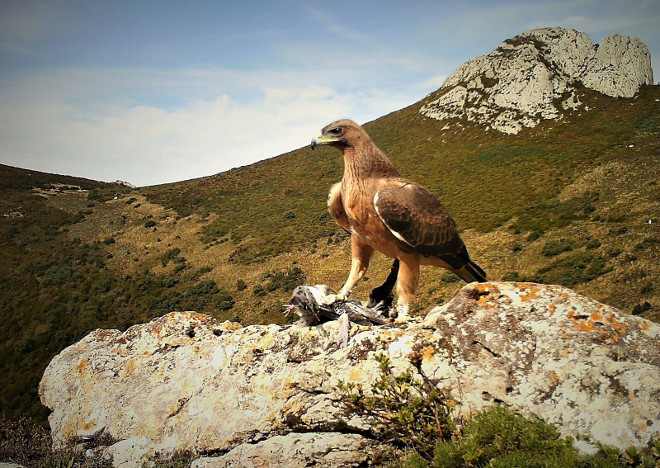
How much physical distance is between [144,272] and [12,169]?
43.4m

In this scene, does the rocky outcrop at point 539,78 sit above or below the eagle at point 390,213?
above

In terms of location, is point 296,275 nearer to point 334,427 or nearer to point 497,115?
point 334,427

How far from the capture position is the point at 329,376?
398 cm

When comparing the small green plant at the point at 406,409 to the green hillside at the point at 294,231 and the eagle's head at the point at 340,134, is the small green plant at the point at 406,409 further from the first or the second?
the green hillside at the point at 294,231

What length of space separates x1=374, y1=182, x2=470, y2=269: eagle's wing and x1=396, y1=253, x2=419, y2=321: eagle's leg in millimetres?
168

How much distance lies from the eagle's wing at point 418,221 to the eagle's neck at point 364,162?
0.33 metres

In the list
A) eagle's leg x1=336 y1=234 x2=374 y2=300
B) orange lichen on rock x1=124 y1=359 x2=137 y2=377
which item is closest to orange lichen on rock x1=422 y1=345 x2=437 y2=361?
eagle's leg x1=336 y1=234 x2=374 y2=300

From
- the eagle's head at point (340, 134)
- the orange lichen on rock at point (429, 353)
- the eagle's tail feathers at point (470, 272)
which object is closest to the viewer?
the orange lichen on rock at point (429, 353)

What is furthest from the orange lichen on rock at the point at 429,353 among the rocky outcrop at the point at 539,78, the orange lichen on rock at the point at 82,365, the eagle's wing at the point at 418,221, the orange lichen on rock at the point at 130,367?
the rocky outcrop at the point at 539,78

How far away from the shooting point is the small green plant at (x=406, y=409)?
3.21 meters

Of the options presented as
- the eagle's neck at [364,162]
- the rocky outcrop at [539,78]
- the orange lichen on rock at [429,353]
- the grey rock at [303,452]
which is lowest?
the grey rock at [303,452]

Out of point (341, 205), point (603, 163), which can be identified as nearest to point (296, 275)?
point (341, 205)

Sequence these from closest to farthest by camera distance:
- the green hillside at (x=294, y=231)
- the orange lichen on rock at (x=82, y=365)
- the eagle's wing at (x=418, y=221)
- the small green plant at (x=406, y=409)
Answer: the small green plant at (x=406, y=409) < the eagle's wing at (x=418, y=221) < the orange lichen on rock at (x=82, y=365) < the green hillside at (x=294, y=231)

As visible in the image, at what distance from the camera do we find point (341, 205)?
5.30m
